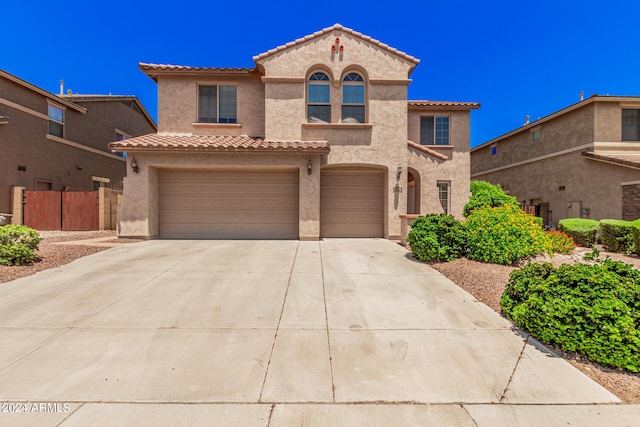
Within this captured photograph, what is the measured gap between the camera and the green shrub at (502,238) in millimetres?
7164

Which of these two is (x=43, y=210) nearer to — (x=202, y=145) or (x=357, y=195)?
(x=202, y=145)

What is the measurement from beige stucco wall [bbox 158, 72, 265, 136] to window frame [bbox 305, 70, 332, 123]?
210cm

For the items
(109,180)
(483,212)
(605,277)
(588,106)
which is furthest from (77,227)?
(588,106)

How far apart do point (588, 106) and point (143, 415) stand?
2274 cm

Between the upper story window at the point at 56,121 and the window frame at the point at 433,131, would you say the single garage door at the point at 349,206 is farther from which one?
the upper story window at the point at 56,121

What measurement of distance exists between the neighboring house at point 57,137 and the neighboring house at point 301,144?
8.57m

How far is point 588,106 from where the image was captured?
53.3 ft

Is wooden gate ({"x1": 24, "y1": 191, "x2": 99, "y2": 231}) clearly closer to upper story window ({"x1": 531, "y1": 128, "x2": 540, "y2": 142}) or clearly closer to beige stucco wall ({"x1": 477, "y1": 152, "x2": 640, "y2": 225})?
beige stucco wall ({"x1": 477, "y1": 152, "x2": 640, "y2": 225})

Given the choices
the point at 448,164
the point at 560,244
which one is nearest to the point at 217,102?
the point at 448,164

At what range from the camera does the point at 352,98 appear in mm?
11898

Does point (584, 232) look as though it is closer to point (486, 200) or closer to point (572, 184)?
point (486, 200)

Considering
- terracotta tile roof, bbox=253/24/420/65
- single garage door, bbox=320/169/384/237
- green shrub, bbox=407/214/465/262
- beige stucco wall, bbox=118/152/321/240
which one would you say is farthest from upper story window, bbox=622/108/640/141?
beige stucco wall, bbox=118/152/321/240

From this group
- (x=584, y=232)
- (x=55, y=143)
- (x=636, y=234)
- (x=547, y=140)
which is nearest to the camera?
(x=636, y=234)

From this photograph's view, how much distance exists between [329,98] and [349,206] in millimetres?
4457
